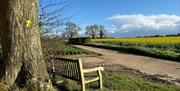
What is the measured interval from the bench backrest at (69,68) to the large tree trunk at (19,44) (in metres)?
1.06

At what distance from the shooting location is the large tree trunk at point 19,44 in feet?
20.7

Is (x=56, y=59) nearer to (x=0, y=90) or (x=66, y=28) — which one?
(x=66, y=28)

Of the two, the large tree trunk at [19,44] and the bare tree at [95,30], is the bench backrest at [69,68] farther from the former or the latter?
the bare tree at [95,30]

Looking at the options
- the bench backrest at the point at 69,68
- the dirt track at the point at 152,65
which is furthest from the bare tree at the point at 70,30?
the dirt track at the point at 152,65

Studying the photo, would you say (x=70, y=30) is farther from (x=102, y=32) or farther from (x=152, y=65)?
(x=102, y=32)

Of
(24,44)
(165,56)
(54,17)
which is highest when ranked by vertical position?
(54,17)

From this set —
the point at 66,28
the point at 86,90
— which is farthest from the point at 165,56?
the point at 86,90

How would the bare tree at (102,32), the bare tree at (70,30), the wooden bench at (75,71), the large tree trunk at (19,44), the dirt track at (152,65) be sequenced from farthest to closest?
the bare tree at (102,32) → the dirt track at (152,65) → the bare tree at (70,30) → the wooden bench at (75,71) → the large tree trunk at (19,44)

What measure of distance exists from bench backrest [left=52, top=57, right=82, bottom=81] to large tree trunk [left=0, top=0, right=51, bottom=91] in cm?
106

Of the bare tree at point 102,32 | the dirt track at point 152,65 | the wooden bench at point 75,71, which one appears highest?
the bare tree at point 102,32

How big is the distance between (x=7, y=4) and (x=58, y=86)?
264 centimetres

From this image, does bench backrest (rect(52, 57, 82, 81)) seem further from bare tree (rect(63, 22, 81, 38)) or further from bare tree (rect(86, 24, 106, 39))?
bare tree (rect(86, 24, 106, 39))

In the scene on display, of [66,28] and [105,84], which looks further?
[66,28]

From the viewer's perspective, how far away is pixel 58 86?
307 inches
